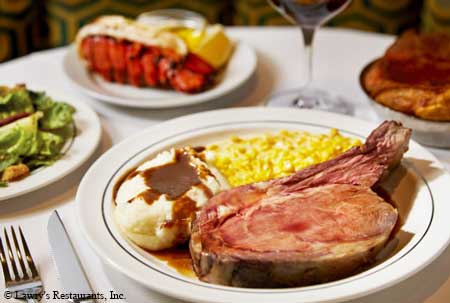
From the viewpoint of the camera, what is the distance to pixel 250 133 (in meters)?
1.77

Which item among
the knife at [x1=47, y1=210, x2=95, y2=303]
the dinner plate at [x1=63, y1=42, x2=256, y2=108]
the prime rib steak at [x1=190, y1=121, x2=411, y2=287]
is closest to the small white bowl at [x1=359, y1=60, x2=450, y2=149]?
the prime rib steak at [x1=190, y1=121, x2=411, y2=287]

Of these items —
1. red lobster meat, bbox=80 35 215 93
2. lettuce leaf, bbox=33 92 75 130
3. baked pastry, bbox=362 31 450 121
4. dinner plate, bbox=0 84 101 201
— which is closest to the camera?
dinner plate, bbox=0 84 101 201

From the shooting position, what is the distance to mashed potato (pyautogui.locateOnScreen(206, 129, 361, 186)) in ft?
5.17

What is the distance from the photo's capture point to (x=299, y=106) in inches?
77.8

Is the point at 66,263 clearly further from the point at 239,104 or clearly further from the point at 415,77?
the point at 415,77

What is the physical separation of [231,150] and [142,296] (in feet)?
1.66

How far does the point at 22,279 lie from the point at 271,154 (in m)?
0.66

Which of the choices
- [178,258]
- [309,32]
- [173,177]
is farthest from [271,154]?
[309,32]

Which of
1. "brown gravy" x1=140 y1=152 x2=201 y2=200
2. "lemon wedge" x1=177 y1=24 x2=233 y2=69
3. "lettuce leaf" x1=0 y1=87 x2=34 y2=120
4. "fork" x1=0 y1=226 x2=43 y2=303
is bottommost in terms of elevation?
"fork" x1=0 y1=226 x2=43 y2=303

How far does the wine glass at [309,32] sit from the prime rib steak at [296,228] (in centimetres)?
56

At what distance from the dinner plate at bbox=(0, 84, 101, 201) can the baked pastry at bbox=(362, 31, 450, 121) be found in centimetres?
78

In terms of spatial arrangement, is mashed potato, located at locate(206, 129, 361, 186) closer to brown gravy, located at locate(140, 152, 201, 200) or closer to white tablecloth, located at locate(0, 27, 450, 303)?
brown gravy, located at locate(140, 152, 201, 200)

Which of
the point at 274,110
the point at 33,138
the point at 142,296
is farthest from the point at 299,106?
the point at 142,296

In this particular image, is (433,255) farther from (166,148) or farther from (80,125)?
(80,125)
